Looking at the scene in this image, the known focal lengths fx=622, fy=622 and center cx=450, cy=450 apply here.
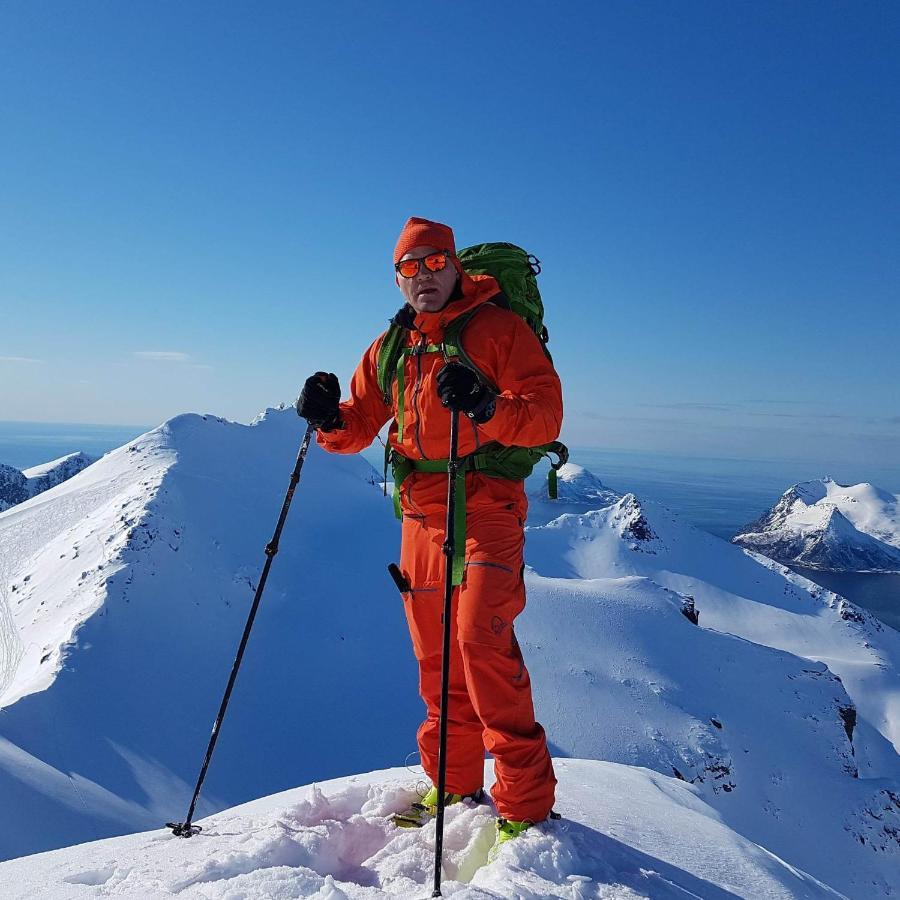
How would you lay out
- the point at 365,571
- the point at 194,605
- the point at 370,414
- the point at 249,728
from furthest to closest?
1. the point at 365,571
2. the point at 194,605
3. the point at 249,728
4. the point at 370,414

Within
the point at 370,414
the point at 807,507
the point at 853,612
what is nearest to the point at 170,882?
the point at 370,414

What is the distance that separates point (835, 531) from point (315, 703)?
18026 centimetres

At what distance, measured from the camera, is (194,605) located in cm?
1698

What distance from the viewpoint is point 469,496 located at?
367 cm

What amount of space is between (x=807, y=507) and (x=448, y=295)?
708ft

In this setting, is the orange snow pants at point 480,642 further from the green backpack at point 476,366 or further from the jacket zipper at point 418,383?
the jacket zipper at point 418,383

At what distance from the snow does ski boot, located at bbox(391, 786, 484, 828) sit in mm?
78

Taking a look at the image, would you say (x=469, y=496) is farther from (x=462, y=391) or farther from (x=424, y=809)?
(x=424, y=809)

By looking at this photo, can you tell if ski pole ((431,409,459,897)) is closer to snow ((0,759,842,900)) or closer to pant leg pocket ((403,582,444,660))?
snow ((0,759,842,900))

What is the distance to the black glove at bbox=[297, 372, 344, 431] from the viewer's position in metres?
3.92

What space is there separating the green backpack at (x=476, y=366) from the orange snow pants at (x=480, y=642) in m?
0.09

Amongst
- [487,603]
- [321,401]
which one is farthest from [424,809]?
[321,401]

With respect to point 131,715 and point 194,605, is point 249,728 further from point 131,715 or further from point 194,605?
point 194,605

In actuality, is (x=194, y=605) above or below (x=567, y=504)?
above
